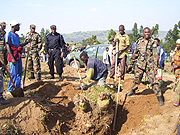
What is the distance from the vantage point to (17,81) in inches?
199

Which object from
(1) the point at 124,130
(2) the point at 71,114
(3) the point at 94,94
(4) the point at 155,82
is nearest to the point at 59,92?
(2) the point at 71,114

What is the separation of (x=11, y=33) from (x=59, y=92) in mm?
2454

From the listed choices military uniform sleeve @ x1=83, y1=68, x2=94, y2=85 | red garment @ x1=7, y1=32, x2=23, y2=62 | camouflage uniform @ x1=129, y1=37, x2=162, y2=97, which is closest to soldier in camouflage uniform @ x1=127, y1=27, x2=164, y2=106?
camouflage uniform @ x1=129, y1=37, x2=162, y2=97

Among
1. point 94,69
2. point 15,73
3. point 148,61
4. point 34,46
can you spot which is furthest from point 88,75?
point 34,46

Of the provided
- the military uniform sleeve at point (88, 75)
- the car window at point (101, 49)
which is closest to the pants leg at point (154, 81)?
the military uniform sleeve at point (88, 75)

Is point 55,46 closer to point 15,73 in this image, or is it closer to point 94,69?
point 15,73

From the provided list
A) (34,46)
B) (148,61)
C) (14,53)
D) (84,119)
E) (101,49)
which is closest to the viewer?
(84,119)

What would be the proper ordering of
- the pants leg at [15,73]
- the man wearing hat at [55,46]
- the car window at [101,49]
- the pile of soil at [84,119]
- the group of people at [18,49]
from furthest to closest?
the car window at [101,49] < the man wearing hat at [55,46] < the pants leg at [15,73] < the group of people at [18,49] < the pile of soil at [84,119]

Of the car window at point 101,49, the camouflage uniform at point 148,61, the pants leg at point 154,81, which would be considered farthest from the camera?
the car window at point 101,49

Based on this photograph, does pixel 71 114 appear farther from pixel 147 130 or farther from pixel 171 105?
pixel 171 105

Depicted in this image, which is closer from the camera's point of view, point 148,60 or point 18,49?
point 148,60

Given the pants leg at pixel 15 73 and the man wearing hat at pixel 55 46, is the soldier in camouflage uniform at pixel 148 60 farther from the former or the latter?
the pants leg at pixel 15 73

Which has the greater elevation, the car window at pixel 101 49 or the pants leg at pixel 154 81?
the car window at pixel 101 49

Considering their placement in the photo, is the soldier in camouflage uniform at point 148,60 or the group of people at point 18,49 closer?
the soldier in camouflage uniform at point 148,60
